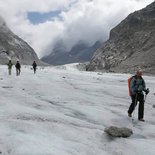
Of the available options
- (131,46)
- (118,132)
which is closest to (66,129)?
(118,132)

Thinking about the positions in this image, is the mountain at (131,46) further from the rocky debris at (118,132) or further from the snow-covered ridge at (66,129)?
the rocky debris at (118,132)

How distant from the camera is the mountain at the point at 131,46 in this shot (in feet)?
425

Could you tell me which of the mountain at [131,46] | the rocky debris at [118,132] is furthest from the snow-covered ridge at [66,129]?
the mountain at [131,46]

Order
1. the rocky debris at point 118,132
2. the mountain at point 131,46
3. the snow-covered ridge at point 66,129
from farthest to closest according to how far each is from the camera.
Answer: the mountain at point 131,46 → the rocky debris at point 118,132 → the snow-covered ridge at point 66,129

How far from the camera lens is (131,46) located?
15750cm

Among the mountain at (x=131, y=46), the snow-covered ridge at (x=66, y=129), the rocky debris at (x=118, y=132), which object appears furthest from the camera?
the mountain at (x=131, y=46)

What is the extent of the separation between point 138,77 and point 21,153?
24.9 feet

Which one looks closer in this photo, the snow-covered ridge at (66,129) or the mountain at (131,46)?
the snow-covered ridge at (66,129)

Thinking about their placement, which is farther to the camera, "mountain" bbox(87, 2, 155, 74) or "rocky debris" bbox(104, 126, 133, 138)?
"mountain" bbox(87, 2, 155, 74)

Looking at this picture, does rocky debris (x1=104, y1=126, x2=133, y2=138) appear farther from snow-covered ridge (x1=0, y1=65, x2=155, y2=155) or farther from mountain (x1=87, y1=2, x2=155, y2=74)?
mountain (x1=87, y1=2, x2=155, y2=74)

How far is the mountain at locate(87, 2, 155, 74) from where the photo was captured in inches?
5098

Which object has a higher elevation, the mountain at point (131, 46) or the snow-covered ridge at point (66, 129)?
the mountain at point (131, 46)

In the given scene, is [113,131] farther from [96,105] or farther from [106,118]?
[96,105]

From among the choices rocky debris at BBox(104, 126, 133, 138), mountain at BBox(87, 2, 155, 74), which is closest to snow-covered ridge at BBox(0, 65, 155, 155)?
rocky debris at BBox(104, 126, 133, 138)
